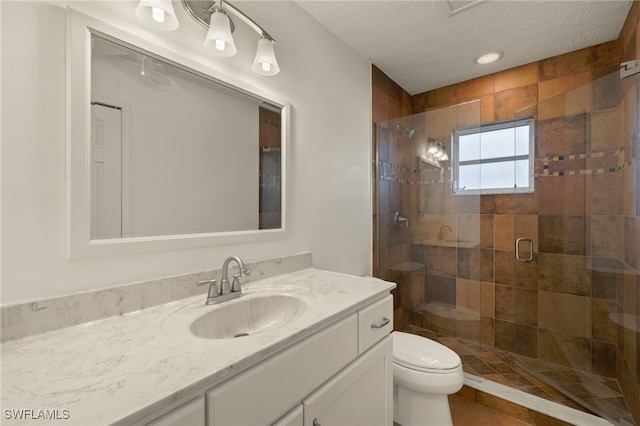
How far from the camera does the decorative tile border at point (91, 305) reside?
0.71 meters

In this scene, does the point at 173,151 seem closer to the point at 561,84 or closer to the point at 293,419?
the point at 293,419

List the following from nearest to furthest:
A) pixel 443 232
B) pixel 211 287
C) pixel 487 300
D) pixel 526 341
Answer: pixel 211 287
pixel 526 341
pixel 443 232
pixel 487 300

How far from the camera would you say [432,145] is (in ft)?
7.22

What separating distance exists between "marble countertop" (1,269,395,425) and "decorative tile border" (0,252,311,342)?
0.02 metres

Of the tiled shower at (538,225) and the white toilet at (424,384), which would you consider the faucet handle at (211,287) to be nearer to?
the white toilet at (424,384)

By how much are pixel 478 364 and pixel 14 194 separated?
2.65 metres

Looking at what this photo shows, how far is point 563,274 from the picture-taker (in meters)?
1.94

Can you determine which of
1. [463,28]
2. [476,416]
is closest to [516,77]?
[463,28]

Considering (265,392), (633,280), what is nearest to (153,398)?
(265,392)

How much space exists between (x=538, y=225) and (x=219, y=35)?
2410mm

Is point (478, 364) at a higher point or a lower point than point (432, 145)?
lower

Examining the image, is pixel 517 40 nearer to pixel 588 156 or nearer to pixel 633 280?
pixel 588 156

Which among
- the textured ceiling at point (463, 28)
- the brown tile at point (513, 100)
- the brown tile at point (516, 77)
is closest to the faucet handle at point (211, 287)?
the textured ceiling at point (463, 28)

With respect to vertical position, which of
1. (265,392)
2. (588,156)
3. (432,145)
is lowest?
(265,392)
